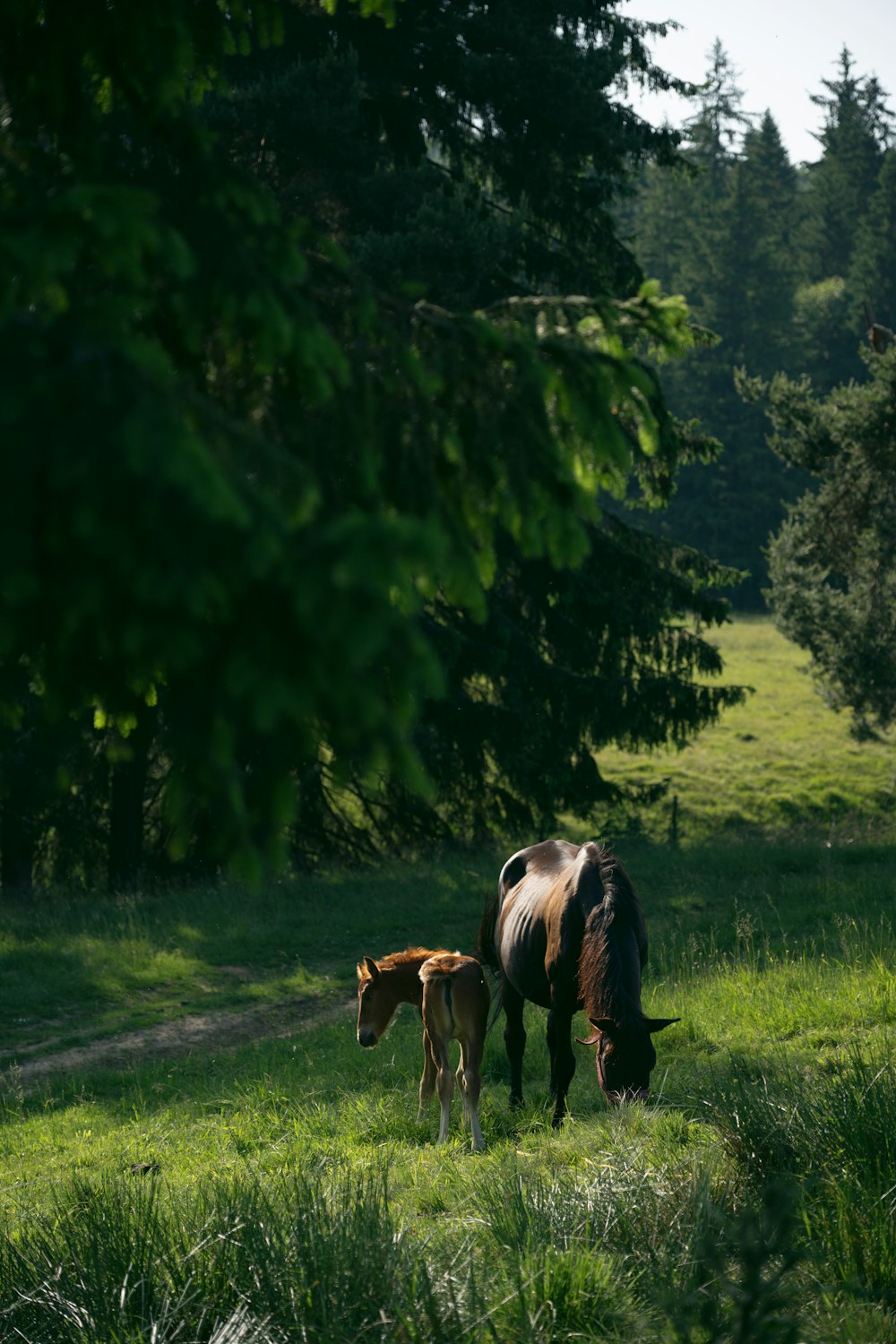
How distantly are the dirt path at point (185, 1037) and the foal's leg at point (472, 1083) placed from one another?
3772 mm

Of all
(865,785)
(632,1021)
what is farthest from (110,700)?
(865,785)

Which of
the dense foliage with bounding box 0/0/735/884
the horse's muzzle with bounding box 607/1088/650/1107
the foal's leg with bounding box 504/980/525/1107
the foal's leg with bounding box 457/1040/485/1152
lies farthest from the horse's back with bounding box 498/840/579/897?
the dense foliage with bounding box 0/0/735/884

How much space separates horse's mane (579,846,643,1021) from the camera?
7570mm

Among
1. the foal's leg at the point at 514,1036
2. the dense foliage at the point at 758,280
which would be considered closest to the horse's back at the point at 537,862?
the foal's leg at the point at 514,1036

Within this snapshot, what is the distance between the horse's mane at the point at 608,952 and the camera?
7.57 m

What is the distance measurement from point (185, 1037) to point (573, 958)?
16.5 feet

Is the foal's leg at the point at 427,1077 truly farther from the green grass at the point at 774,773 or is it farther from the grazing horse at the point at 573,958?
the green grass at the point at 774,773

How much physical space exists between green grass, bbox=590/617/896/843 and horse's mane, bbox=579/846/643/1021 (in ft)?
40.3

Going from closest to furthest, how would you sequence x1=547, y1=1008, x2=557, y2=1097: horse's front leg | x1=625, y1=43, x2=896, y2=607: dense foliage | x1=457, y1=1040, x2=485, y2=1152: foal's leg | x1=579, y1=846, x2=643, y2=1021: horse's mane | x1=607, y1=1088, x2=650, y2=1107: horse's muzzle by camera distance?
x1=607, y1=1088, x2=650, y2=1107: horse's muzzle, x1=579, y1=846, x2=643, y2=1021: horse's mane, x1=457, y1=1040, x2=485, y2=1152: foal's leg, x1=547, y1=1008, x2=557, y2=1097: horse's front leg, x1=625, y1=43, x2=896, y2=607: dense foliage

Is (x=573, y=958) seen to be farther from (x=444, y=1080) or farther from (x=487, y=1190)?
(x=487, y=1190)

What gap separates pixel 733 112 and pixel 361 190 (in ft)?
221

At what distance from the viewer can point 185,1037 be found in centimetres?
1162

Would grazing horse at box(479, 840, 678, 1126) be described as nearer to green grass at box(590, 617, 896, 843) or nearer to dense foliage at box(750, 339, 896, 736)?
green grass at box(590, 617, 896, 843)

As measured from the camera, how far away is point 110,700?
465 centimetres
